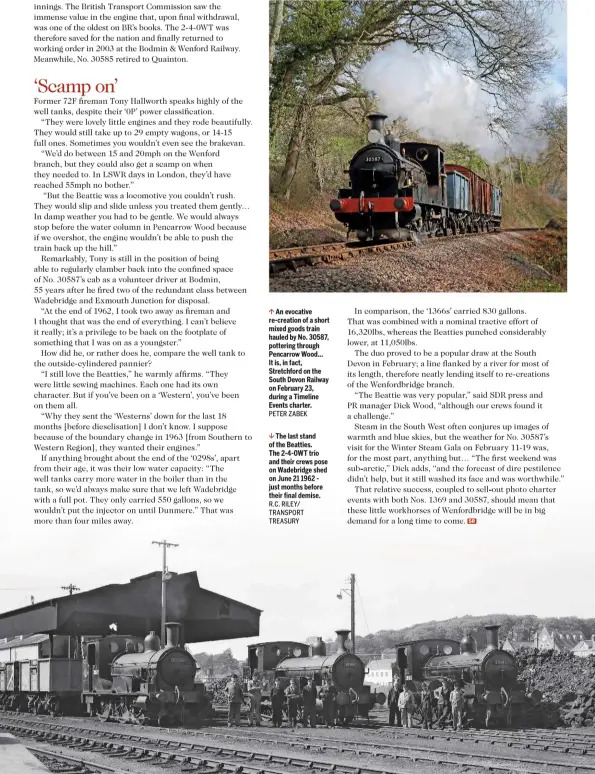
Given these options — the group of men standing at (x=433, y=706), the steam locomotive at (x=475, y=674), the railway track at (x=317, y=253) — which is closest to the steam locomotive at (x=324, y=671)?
the group of men standing at (x=433, y=706)

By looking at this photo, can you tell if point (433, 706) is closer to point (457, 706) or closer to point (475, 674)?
point (475, 674)

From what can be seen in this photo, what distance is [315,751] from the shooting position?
7.89 meters

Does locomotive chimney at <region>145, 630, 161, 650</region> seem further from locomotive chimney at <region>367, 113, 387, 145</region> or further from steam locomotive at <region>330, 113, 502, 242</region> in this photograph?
locomotive chimney at <region>367, 113, 387, 145</region>

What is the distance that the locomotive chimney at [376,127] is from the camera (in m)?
10.4

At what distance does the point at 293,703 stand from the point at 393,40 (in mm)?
7566

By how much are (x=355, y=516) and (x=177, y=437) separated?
1632 mm

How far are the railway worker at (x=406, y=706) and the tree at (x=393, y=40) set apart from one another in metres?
6.44

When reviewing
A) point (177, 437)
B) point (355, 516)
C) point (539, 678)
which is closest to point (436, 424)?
point (355, 516)

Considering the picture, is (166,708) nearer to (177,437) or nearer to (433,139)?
(177,437)

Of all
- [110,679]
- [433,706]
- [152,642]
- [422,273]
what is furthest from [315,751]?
[422,273]

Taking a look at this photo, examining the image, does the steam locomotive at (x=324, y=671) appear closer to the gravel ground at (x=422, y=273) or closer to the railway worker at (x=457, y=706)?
the railway worker at (x=457, y=706)

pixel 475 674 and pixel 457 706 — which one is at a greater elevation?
pixel 475 674

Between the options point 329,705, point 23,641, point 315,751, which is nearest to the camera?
point 315,751

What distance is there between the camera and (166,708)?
10414mm
